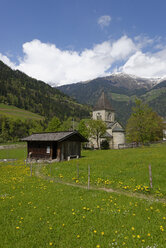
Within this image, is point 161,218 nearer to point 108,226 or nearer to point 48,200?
point 108,226

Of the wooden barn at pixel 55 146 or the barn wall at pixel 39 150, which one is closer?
the wooden barn at pixel 55 146

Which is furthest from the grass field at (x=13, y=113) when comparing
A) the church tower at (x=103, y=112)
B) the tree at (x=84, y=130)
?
the tree at (x=84, y=130)

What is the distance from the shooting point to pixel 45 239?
6293mm

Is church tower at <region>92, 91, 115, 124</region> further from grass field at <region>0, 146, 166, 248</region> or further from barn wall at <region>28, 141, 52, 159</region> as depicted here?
grass field at <region>0, 146, 166, 248</region>

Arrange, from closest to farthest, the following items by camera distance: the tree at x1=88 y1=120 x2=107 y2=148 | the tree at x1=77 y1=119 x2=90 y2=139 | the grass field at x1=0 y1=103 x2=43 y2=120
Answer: the tree at x1=88 y1=120 x2=107 y2=148, the tree at x1=77 y1=119 x2=90 y2=139, the grass field at x1=0 y1=103 x2=43 y2=120

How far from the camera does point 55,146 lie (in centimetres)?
3375

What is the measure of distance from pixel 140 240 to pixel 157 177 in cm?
951

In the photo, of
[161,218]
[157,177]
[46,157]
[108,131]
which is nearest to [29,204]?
[161,218]

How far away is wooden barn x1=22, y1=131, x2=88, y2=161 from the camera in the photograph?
105 ft

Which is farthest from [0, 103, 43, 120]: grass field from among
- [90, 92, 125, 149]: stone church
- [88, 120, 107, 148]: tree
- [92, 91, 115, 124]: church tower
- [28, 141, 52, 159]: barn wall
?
[28, 141, 52, 159]: barn wall

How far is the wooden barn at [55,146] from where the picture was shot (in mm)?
32000

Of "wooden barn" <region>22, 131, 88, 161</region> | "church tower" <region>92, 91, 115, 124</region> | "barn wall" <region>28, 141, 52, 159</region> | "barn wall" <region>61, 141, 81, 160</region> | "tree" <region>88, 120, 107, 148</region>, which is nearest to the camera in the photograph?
"wooden barn" <region>22, 131, 88, 161</region>

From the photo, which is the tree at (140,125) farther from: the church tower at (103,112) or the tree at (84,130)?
the church tower at (103,112)

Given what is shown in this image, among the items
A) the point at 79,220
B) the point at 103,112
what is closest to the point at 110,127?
the point at 103,112
